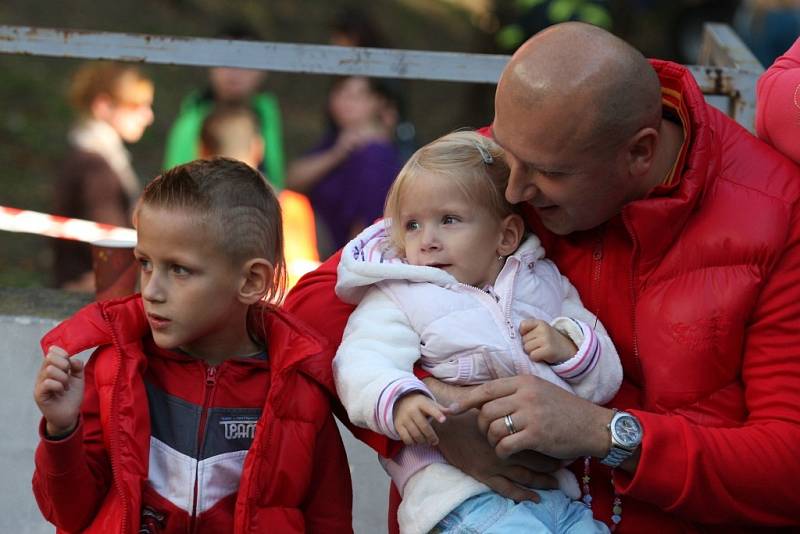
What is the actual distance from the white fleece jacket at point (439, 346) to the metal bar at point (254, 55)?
3.48ft

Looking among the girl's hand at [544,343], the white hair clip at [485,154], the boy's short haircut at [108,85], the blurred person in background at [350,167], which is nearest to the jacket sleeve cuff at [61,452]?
the girl's hand at [544,343]

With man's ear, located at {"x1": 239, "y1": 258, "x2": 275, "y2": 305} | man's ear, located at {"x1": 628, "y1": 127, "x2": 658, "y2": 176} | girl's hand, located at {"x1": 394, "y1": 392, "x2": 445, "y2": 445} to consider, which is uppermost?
man's ear, located at {"x1": 628, "y1": 127, "x2": 658, "y2": 176}

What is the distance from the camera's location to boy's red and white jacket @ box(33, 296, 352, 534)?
8.11 ft

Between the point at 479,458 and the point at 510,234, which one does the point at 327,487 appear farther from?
the point at 510,234

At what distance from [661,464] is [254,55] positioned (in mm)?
1804

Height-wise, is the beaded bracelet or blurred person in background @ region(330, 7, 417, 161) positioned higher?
blurred person in background @ region(330, 7, 417, 161)

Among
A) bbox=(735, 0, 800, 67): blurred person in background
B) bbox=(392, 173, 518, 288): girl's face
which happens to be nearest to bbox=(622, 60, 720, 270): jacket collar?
bbox=(392, 173, 518, 288): girl's face

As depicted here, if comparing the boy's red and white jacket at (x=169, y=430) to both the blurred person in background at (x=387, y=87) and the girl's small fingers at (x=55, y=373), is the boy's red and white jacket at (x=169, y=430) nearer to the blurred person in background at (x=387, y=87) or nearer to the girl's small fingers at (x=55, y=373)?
the girl's small fingers at (x=55, y=373)

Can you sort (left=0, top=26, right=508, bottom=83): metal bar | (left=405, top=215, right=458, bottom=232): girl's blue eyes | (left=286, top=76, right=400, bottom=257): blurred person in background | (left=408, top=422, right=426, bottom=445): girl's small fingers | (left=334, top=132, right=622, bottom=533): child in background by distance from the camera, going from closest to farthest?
1. (left=408, top=422, right=426, bottom=445): girl's small fingers
2. (left=334, top=132, right=622, bottom=533): child in background
3. (left=405, top=215, right=458, bottom=232): girl's blue eyes
4. (left=0, top=26, right=508, bottom=83): metal bar
5. (left=286, top=76, right=400, bottom=257): blurred person in background

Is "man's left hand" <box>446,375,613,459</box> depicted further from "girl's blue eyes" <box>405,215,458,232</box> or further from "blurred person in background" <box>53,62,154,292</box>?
"blurred person in background" <box>53,62,154,292</box>

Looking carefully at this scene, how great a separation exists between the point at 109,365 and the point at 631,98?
1245 mm

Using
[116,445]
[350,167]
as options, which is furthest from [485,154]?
[350,167]

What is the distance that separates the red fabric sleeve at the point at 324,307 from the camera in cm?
285

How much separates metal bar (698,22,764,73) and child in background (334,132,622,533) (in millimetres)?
1361
